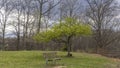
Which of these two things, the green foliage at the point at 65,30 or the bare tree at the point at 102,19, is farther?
the bare tree at the point at 102,19

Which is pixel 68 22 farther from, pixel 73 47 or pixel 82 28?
pixel 73 47

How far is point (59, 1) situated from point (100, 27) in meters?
9.26

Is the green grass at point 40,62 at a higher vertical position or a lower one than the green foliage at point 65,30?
lower

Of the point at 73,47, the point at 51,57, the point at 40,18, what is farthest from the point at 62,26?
the point at 40,18

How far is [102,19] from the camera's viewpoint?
A: 47.8 meters

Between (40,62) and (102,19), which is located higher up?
(102,19)

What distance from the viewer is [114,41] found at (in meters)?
48.2

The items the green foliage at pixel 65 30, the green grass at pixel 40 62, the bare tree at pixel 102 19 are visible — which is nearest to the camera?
the green grass at pixel 40 62

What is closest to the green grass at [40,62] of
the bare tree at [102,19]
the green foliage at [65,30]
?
the green foliage at [65,30]

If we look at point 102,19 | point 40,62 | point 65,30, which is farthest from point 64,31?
point 102,19

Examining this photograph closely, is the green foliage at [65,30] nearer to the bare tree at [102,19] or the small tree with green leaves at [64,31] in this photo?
the small tree with green leaves at [64,31]

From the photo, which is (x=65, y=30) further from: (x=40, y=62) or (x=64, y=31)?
(x=40, y=62)

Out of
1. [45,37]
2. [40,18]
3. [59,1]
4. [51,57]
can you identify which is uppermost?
[59,1]

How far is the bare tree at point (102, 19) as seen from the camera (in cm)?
4734
